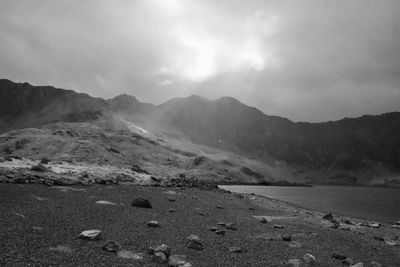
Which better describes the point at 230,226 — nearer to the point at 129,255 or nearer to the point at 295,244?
the point at 295,244

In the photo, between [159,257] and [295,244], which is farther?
[295,244]

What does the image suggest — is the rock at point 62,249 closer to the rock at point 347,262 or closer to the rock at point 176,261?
the rock at point 176,261

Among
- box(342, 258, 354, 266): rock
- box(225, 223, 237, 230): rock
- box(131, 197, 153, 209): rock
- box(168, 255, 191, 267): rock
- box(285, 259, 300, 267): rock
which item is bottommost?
box(342, 258, 354, 266): rock

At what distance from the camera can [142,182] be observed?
234 ft

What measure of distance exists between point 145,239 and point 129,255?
4086 mm

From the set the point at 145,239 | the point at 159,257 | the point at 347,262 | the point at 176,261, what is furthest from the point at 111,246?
the point at 347,262

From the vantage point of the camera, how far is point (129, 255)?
18.2 m

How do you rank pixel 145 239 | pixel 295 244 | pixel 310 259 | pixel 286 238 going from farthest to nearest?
pixel 286 238, pixel 295 244, pixel 145 239, pixel 310 259

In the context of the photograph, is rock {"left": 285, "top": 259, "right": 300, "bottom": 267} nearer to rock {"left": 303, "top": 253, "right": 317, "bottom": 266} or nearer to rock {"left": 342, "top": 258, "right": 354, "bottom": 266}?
rock {"left": 303, "top": 253, "right": 317, "bottom": 266}

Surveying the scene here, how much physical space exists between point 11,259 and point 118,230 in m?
9.06

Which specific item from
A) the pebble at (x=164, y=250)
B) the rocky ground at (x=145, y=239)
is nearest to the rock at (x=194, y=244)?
the rocky ground at (x=145, y=239)

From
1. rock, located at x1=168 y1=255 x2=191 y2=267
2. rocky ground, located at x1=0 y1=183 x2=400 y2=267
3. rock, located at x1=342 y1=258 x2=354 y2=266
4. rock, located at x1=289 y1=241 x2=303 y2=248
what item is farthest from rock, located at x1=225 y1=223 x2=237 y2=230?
rock, located at x1=168 y1=255 x2=191 y2=267

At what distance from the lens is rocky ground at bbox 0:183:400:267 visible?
17547mm

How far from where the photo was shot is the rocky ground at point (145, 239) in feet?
57.6
